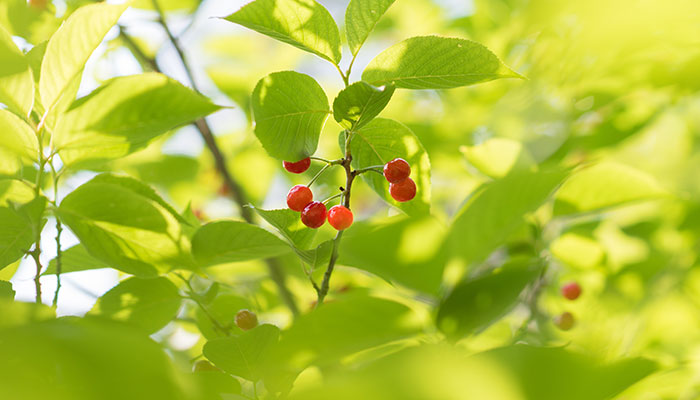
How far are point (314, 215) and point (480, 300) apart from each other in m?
0.23

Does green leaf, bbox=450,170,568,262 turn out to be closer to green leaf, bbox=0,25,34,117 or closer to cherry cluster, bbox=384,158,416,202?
cherry cluster, bbox=384,158,416,202

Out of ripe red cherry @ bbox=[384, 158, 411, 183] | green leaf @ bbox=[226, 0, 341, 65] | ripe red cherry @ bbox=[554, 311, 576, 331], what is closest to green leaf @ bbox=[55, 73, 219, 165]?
green leaf @ bbox=[226, 0, 341, 65]

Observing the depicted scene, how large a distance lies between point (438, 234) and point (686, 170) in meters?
2.04

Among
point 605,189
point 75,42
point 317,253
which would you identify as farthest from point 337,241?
point 605,189

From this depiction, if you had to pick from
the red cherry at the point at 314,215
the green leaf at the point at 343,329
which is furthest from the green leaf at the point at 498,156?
the green leaf at the point at 343,329

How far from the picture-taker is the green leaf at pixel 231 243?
0.71 m

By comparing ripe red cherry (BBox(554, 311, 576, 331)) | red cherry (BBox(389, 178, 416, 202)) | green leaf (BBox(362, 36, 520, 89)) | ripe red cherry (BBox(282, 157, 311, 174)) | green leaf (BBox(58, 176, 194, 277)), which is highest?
green leaf (BBox(362, 36, 520, 89))

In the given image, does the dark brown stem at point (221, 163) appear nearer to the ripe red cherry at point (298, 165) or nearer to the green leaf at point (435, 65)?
the ripe red cherry at point (298, 165)

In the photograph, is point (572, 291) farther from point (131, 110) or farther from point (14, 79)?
point (14, 79)

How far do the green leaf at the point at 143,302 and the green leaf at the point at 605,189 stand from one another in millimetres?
701

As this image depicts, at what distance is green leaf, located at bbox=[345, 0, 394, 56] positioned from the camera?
2.17 ft

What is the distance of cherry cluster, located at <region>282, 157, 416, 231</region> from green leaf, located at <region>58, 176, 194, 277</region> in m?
0.17

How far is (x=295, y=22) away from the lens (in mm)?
655

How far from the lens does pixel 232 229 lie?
0.71 m
